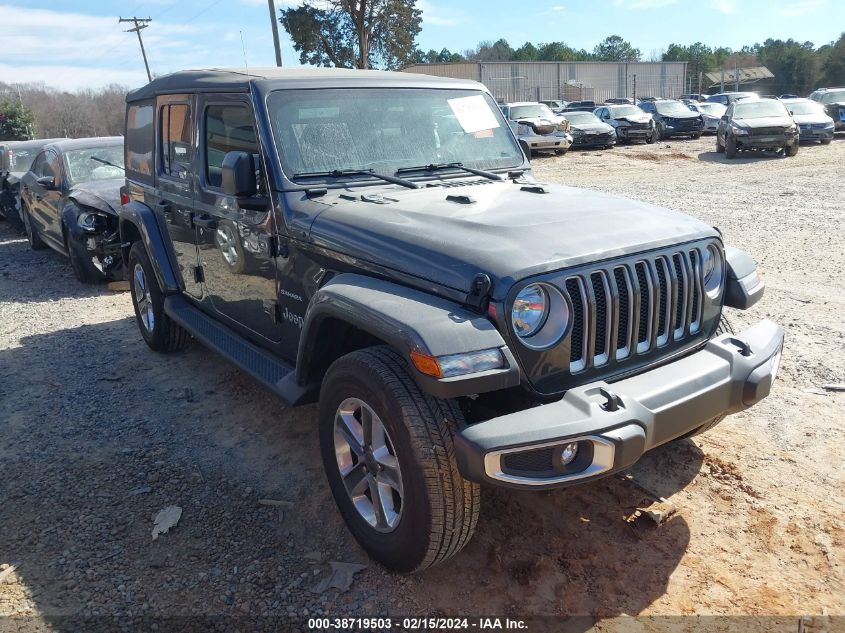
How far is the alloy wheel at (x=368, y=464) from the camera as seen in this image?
112 inches

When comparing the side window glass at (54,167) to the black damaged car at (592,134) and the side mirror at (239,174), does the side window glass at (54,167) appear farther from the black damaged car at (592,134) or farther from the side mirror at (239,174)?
the black damaged car at (592,134)

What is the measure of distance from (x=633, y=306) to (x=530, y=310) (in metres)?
0.48

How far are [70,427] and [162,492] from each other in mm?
1223

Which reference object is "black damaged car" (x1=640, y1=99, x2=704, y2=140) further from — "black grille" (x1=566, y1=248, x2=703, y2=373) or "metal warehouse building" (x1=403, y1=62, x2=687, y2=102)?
"black grille" (x1=566, y1=248, x2=703, y2=373)

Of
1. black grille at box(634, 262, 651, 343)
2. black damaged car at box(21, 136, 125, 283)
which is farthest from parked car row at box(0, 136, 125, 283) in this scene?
black grille at box(634, 262, 651, 343)

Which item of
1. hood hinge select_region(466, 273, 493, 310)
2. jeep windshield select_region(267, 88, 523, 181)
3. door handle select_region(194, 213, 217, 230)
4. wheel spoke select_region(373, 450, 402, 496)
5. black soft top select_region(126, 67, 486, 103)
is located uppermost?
black soft top select_region(126, 67, 486, 103)

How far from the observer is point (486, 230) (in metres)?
2.99

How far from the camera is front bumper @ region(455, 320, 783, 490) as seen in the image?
7.73 ft

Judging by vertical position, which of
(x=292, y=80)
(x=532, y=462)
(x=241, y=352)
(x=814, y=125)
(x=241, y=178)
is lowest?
(x=241, y=352)

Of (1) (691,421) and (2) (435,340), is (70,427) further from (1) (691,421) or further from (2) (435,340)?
(1) (691,421)

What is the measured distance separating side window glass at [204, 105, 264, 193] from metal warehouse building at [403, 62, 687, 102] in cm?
3856

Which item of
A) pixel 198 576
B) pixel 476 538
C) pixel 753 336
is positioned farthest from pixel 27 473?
pixel 753 336

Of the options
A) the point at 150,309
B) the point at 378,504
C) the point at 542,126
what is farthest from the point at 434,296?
the point at 542,126

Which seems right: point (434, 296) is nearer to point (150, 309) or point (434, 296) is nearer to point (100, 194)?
point (150, 309)
